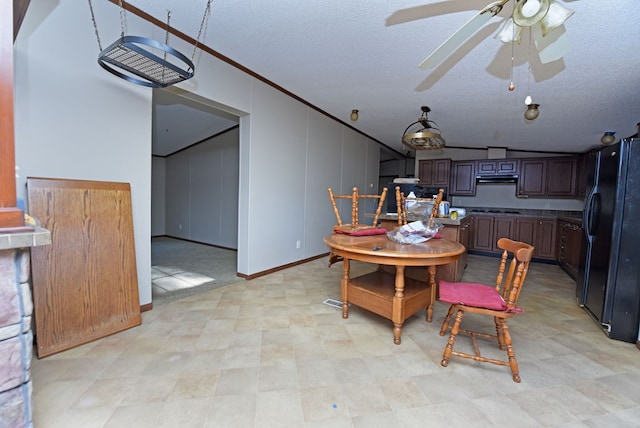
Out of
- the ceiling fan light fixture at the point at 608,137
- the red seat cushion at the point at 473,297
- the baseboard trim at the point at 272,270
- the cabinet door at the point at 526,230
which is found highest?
the ceiling fan light fixture at the point at 608,137

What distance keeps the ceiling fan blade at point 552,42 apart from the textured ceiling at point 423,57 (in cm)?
33

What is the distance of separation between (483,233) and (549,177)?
164 cm

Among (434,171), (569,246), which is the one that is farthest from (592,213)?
(434,171)

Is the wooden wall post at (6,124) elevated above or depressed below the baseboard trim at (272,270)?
above

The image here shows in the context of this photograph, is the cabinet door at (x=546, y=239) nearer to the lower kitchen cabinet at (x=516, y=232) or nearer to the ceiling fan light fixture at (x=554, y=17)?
the lower kitchen cabinet at (x=516, y=232)

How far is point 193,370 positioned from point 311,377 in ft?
2.45

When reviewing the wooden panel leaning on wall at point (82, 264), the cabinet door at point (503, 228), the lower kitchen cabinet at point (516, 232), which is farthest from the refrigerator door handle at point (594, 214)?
the wooden panel leaning on wall at point (82, 264)

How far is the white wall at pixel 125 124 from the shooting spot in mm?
1881

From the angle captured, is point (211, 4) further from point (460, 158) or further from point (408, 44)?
point (460, 158)

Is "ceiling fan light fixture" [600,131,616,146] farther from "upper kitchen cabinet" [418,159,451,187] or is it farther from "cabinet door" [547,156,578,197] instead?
"upper kitchen cabinet" [418,159,451,187]

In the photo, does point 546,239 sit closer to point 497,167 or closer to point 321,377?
point 497,167

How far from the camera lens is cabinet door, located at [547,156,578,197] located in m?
5.28

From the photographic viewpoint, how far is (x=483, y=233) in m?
5.69

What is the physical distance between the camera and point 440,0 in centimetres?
192
